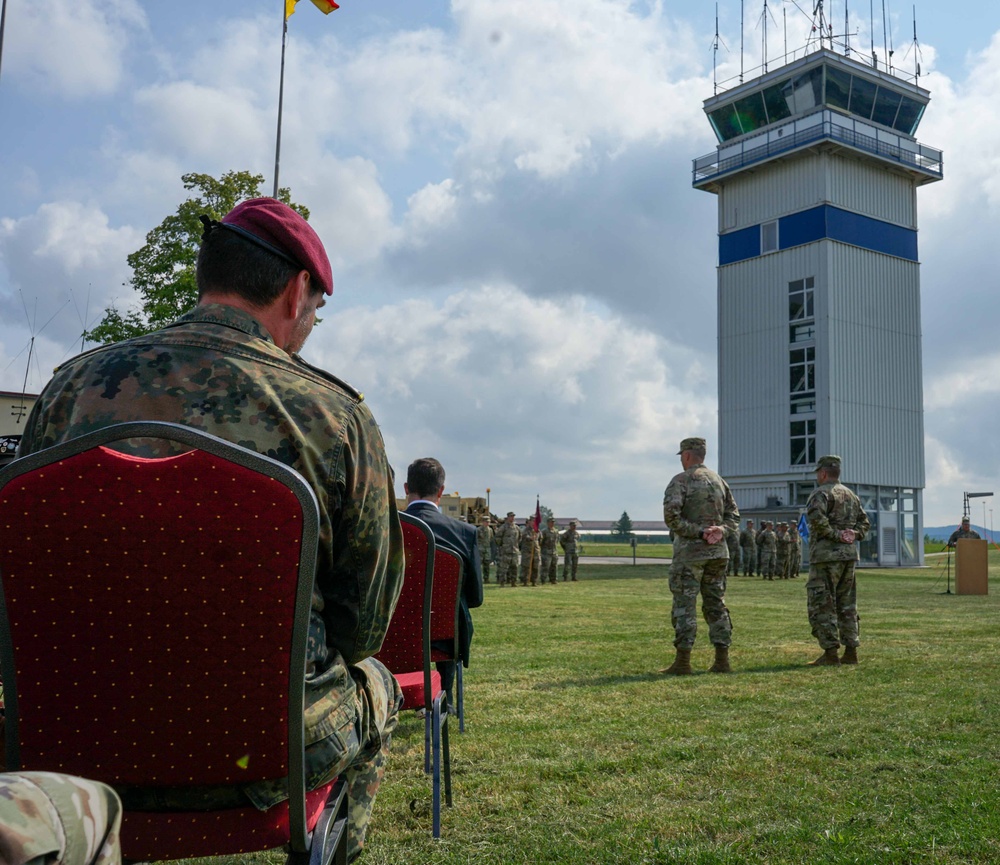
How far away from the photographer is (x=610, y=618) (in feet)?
49.8

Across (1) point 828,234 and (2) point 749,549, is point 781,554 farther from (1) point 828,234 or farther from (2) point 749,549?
(1) point 828,234

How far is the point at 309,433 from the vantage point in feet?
6.66

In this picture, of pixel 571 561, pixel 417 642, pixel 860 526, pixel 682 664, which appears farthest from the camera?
pixel 571 561

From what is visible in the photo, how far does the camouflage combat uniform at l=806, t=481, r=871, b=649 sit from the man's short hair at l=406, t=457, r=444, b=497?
5097mm

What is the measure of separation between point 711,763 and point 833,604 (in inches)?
204

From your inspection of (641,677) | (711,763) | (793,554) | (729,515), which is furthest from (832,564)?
(793,554)

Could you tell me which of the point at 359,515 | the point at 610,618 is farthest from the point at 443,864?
the point at 610,618

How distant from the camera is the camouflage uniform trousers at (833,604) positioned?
31.3 feet

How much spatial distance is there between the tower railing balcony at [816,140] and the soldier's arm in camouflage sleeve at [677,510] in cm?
3506

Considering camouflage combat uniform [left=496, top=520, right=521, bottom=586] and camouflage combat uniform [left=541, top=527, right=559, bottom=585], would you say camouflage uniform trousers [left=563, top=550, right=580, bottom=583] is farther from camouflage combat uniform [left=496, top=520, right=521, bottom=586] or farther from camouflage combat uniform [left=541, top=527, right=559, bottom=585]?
camouflage combat uniform [left=496, top=520, right=521, bottom=586]

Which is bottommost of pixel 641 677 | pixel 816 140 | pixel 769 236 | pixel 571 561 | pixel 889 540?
pixel 641 677

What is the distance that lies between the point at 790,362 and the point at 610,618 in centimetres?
2983

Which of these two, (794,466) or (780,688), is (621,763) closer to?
(780,688)

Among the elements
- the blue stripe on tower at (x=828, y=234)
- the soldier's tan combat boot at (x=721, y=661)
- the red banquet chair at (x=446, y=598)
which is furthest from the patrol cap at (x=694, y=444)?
the blue stripe on tower at (x=828, y=234)
